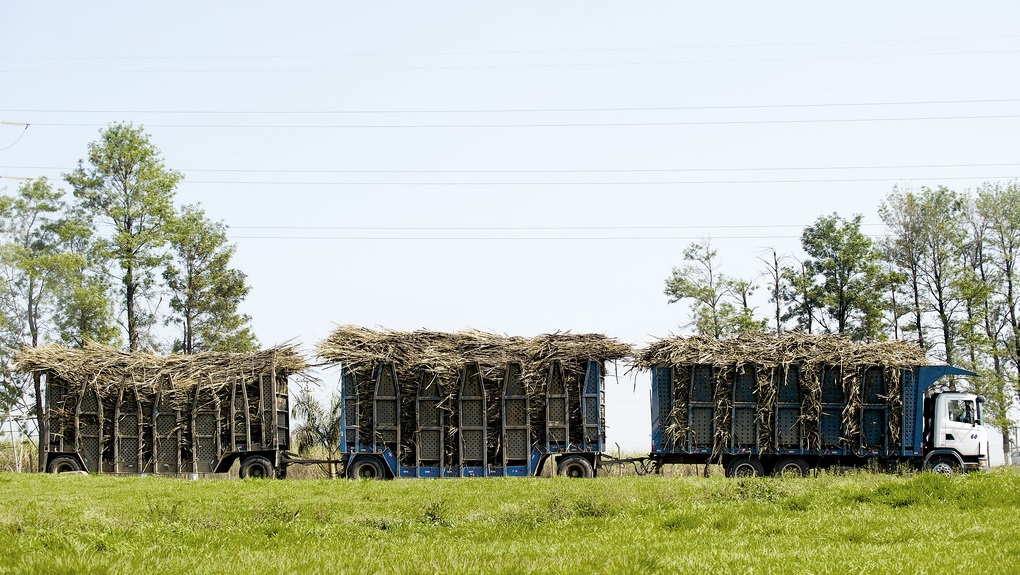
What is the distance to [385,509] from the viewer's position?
18672 millimetres

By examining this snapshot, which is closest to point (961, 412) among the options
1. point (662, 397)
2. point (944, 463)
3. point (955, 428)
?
point (955, 428)

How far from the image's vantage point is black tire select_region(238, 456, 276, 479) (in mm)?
29672

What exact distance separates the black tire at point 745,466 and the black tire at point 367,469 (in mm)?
9956

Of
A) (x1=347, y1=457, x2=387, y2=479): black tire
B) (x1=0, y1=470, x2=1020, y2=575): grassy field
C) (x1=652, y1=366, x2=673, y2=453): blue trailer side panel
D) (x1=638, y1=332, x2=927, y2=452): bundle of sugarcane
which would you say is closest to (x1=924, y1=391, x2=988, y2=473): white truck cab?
(x1=638, y1=332, x2=927, y2=452): bundle of sugarcane

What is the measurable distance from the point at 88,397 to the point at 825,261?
112 ft

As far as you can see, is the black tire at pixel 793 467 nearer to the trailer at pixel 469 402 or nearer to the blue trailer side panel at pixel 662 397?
the blue trailer side panel at pixel 662 397

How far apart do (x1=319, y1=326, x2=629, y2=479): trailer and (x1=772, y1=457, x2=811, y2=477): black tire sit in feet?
16.6

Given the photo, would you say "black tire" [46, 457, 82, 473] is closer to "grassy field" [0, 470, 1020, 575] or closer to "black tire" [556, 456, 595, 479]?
"grassy field" [0, 470, 1020, 575]

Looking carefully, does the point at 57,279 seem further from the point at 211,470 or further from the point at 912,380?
the point at 912,380

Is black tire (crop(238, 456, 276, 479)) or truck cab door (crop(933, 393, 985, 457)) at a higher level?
truck cab door (crop(933, 393, 985, 457))

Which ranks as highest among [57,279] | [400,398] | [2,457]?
[57,279]

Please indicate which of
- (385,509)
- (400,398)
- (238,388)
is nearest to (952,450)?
(400,398)

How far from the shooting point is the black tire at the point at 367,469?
95.8 feet

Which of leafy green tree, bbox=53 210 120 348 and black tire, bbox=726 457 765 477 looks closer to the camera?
black tire, bbox=726 457 765 477
